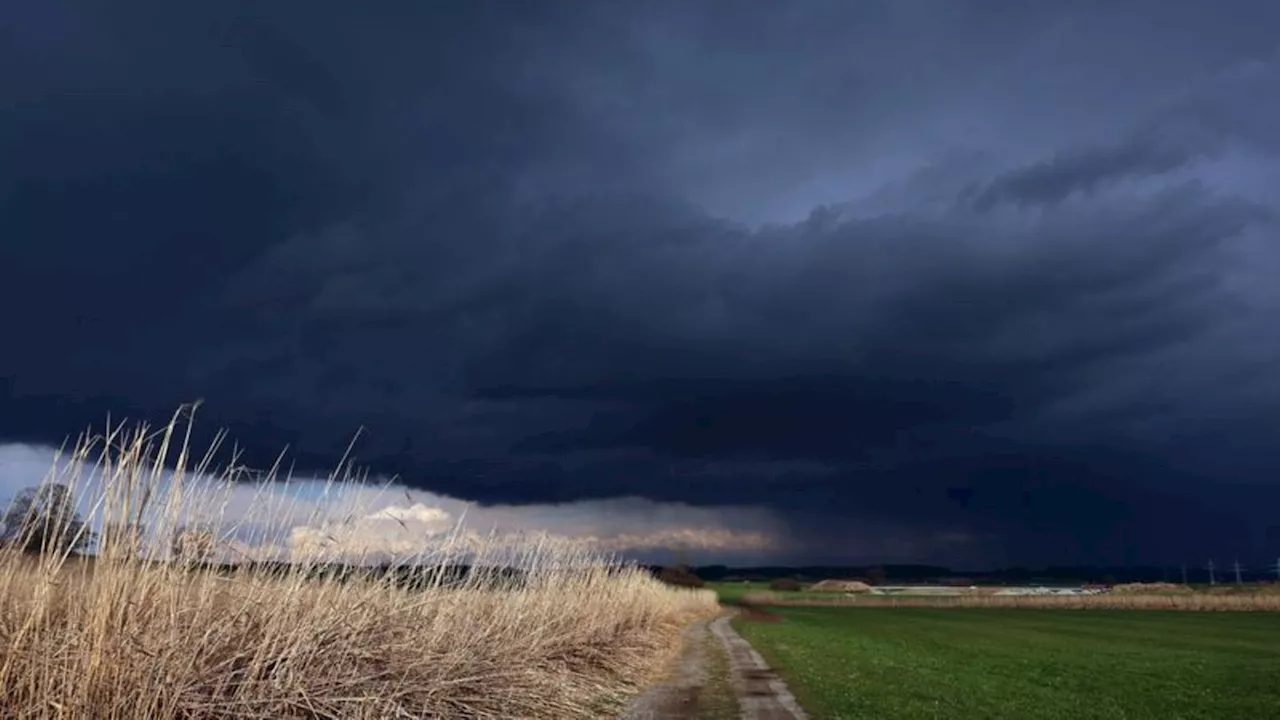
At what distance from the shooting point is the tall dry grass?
606 centimetres

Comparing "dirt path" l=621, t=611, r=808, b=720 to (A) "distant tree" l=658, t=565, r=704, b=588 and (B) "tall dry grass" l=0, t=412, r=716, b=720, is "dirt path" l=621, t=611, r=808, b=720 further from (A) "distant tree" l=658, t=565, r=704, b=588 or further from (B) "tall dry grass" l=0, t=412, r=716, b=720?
(A) "distant tree" l=658, t=565, r=704, b=588

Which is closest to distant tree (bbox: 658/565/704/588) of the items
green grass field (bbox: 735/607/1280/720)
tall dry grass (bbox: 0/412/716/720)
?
green grass field (bbox: 735/607/1280/720)

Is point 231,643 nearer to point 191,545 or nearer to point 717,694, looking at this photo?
point 191,545

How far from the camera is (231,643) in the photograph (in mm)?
7539

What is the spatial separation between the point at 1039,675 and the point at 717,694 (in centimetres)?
1346

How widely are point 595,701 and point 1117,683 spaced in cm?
1649

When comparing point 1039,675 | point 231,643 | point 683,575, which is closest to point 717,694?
point 231,643

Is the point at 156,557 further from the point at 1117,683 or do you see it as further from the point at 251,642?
the point at 1117,683

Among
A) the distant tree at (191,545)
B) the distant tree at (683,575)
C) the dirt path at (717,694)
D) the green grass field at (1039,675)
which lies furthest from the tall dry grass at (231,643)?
the distant tree at (683,575)

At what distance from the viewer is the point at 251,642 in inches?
304

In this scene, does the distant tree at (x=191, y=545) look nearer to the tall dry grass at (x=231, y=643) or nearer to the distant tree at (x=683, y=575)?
the tall dry grass at (x=231, y=643)

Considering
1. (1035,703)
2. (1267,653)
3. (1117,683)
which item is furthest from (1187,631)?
(1035,703)

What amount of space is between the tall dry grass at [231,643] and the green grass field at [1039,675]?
6570 millimetres

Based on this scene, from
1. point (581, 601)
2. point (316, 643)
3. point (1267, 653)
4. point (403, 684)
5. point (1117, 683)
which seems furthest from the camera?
point (1267, 653)
